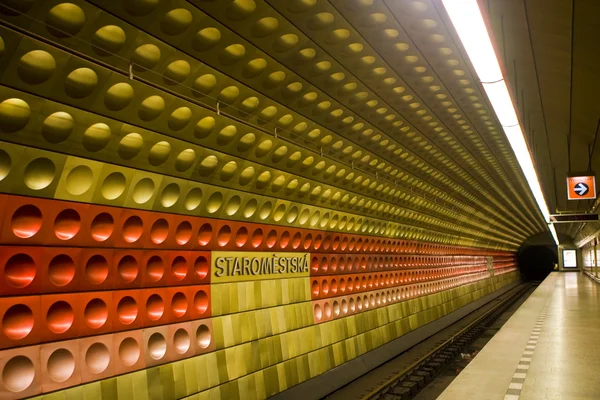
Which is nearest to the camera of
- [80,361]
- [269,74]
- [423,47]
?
[80,361]

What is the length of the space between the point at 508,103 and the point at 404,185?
5.71 metres

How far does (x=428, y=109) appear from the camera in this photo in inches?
335

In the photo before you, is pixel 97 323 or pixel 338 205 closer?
pixel 97 323

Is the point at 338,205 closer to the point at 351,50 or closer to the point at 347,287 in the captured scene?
the point at 347,287

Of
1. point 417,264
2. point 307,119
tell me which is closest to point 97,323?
point 307,119

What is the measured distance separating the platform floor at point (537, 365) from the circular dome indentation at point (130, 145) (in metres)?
3.68

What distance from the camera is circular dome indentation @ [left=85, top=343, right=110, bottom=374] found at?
451cm

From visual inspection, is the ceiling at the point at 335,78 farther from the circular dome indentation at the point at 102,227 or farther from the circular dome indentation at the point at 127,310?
the circular dome indentation at the point at 127,310

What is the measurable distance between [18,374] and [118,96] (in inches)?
91.3

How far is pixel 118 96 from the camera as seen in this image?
4.49 metres

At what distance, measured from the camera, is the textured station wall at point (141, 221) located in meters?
3.92

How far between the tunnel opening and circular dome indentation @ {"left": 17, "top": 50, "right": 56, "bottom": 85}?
4699 centimetres

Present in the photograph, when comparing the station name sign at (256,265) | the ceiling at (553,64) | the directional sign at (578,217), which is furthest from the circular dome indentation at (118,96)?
the directional sign at (578,217)

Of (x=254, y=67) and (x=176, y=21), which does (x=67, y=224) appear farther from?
(x=254, y=67)
